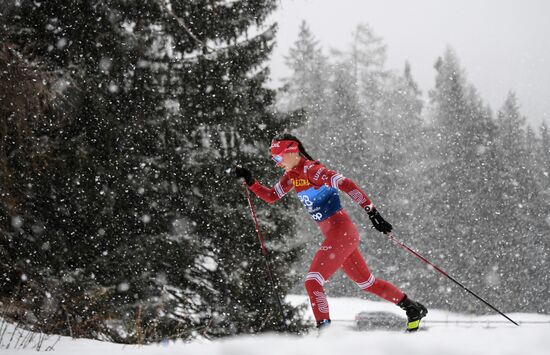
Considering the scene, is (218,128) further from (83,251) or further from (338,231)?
(338,231)

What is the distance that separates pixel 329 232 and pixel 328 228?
59mm

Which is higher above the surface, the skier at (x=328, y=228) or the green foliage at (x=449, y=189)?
the green foliage at (x=449, y=189)

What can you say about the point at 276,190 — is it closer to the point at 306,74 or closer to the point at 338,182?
the point at 338,182

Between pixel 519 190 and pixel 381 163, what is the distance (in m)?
9.31

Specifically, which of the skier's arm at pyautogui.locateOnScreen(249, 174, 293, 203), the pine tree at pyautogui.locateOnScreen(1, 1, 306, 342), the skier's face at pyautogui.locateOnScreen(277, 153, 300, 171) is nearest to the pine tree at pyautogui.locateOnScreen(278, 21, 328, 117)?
the pine tree at pyautogui.locateOnScreen(1, 1, 306, 342)

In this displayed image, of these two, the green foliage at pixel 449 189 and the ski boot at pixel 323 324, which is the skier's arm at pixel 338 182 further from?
the green foliage at pixel 449 189

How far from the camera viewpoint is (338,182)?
534cm

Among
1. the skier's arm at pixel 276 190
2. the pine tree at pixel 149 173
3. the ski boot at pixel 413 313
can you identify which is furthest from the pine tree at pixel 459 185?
the skier's arm at pixel 276 190

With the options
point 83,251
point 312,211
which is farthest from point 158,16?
point 312,211

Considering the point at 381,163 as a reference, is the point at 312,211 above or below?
below

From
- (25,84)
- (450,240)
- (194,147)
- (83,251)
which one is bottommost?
(83,251)

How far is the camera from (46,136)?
779cm

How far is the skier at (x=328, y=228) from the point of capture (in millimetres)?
5328

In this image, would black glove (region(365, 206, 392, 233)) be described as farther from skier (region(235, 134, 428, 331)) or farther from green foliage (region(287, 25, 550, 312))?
green foliage (region(287, 25, 550, 312))
